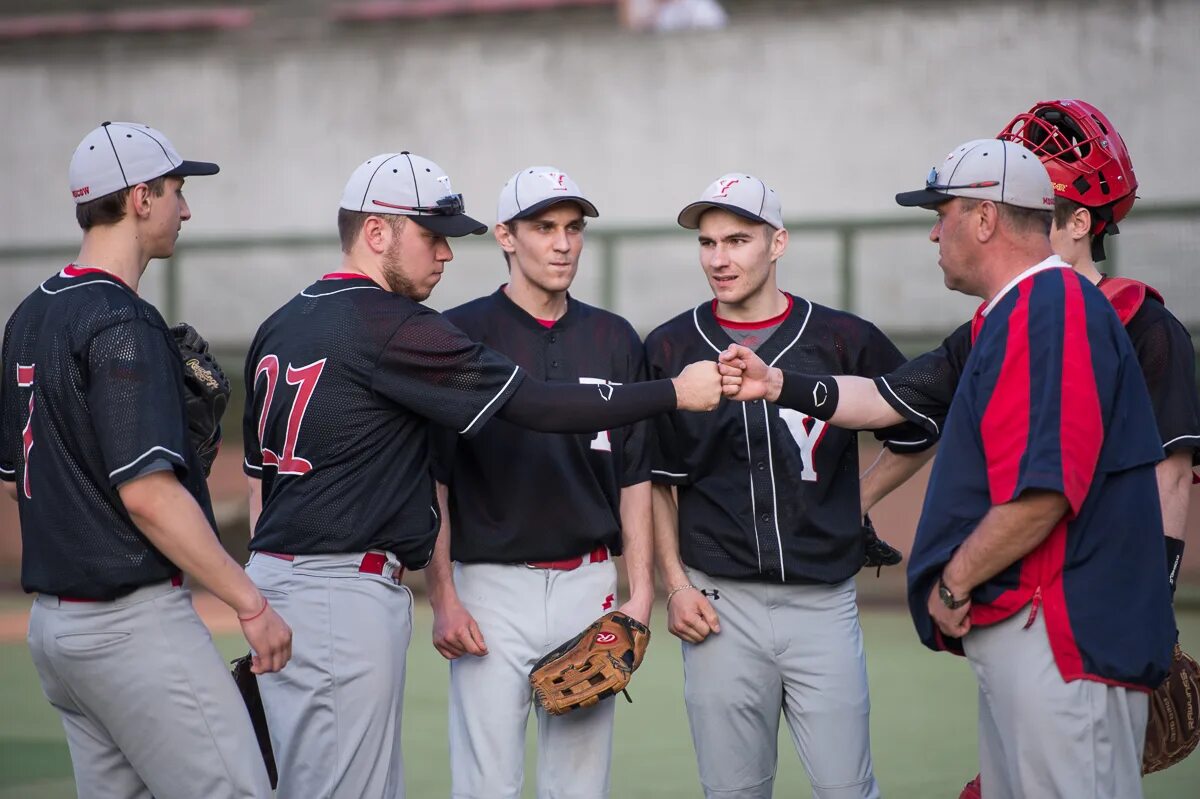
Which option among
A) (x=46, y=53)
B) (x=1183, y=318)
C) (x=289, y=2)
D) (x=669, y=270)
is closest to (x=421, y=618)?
(x=669, y=270)

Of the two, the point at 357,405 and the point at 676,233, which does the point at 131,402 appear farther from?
the point at 676,233

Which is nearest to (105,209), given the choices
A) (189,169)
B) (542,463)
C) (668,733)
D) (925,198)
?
(189,169)

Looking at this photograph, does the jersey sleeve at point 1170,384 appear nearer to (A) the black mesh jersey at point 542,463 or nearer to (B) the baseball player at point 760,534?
(B) the baseball player at point 760,534

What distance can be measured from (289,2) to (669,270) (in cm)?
449

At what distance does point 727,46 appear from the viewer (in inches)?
457

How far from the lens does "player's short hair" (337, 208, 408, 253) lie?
3.27 meters

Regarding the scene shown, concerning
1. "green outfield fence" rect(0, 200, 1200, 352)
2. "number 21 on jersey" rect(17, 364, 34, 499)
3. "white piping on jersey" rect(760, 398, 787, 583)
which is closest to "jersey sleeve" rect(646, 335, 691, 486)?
"white piping on jersey" rect(760, 398, 787, 583)

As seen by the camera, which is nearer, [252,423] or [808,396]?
[252,423]

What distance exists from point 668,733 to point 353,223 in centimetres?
287

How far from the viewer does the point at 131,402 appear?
2660 millimetres

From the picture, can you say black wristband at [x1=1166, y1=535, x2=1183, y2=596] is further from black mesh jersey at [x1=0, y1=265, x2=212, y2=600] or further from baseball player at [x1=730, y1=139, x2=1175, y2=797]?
black mesh jersey at [x1=0, y1=265, x2=212, y2=600]

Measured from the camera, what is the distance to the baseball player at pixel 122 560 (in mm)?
2658

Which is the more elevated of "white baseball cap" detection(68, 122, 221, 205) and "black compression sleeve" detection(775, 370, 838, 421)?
"white baseball cap" detection(68, 122, 221, 205)

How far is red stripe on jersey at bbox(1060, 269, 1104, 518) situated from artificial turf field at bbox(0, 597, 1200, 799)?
1259 mm
